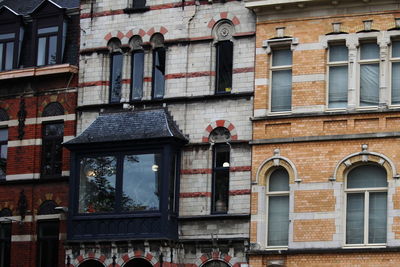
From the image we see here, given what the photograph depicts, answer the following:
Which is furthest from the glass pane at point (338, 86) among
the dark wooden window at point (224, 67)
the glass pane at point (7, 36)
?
the glass pane at point (7, 36)

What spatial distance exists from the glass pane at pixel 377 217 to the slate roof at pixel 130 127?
5911 mm

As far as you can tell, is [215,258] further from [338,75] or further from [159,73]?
[338,75]

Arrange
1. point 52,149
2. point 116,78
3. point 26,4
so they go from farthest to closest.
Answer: point 26,4 < point 52,149 < point 116,78

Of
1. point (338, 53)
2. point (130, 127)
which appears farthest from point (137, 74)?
point (338, 53)

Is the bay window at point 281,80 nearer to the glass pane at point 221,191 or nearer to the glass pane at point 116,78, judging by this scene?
the glass pane at point 221,191

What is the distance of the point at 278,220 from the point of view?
34.5 meters

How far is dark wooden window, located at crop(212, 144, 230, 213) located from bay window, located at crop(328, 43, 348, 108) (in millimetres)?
3408

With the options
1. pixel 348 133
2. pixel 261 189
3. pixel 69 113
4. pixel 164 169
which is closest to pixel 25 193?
pixel 69 113

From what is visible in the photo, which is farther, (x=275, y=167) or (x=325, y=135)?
(x=275, y=167)

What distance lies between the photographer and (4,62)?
39.7m

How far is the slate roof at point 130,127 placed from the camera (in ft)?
117

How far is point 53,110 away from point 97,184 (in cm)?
340

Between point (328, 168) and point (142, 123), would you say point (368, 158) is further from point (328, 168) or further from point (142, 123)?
point (142, 123)

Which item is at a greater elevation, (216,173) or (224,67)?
(224,67)
